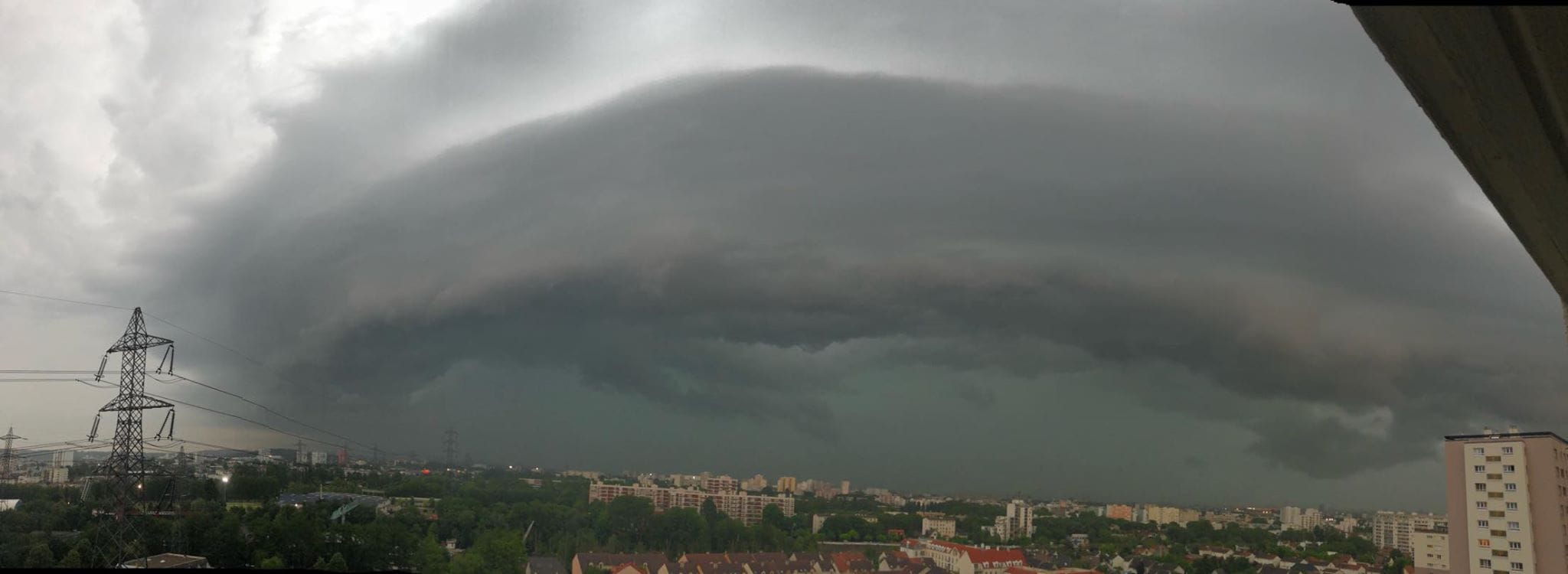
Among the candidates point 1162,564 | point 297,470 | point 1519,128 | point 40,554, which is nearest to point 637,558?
point 297,470

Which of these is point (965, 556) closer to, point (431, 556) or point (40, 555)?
point (431, 556)

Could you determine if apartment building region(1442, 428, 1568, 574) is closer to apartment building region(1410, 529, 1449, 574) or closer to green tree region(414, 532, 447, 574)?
apartment building region(1410, 529, 1449, 574)

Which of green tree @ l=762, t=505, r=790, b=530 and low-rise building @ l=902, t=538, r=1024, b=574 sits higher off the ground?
green tree @ l=762, t=505, r=790, b=530

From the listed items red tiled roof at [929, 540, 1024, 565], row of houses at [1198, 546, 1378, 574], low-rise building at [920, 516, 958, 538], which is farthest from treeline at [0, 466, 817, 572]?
row of houses at [1198, 546, 1378, 574]

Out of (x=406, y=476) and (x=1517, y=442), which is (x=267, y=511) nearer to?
(x=406, y=476)

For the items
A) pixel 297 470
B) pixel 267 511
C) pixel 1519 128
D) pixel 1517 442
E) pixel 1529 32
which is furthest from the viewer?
pixel 297 470
